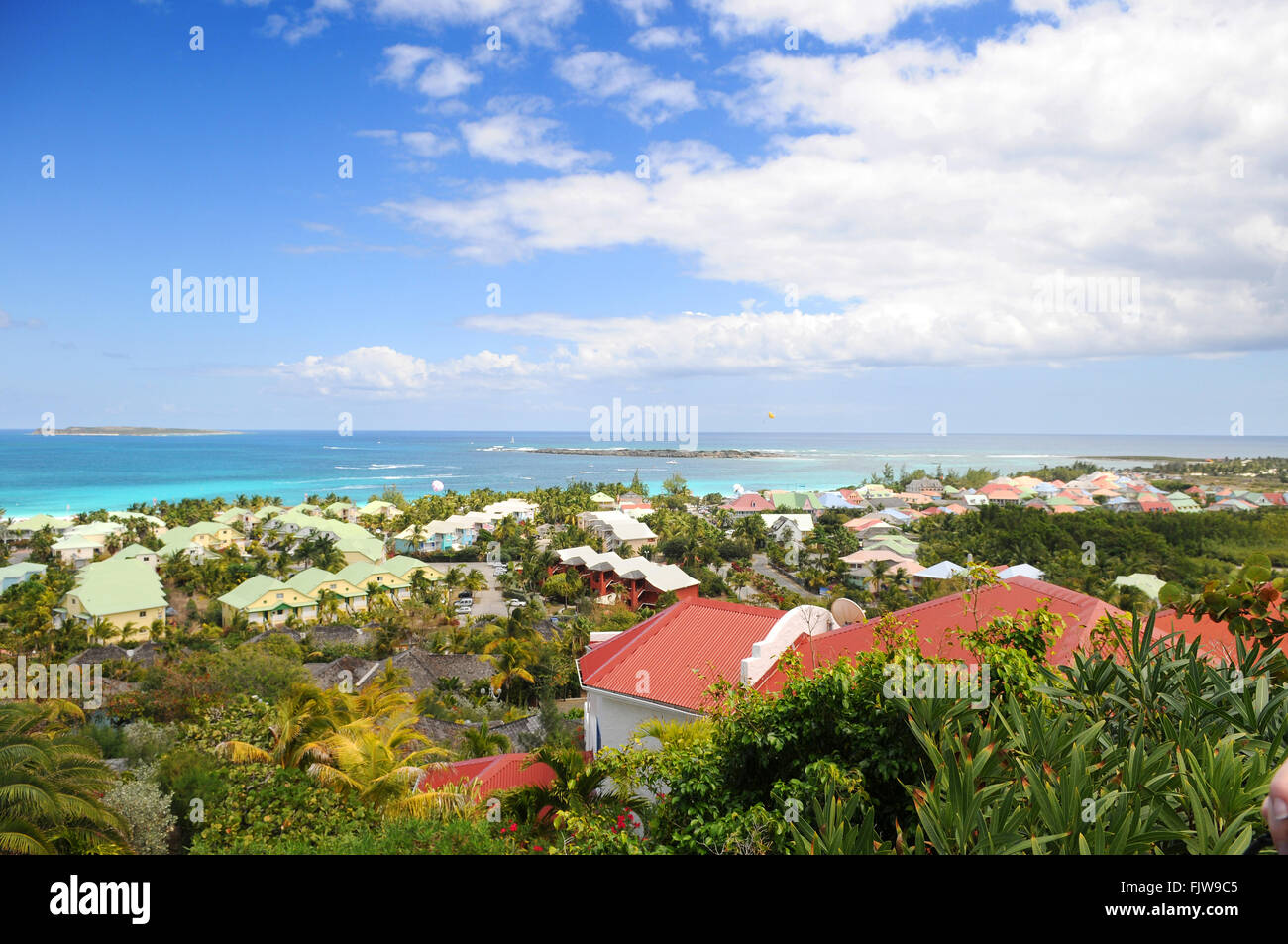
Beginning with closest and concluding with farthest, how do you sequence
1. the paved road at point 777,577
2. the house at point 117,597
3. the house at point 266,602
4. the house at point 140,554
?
the house at point 117,597 → the house at point 266,602 → the paved road at point 777,577 → the house at point 140,554

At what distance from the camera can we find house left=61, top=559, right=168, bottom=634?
26391mm

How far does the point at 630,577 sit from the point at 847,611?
19299mm

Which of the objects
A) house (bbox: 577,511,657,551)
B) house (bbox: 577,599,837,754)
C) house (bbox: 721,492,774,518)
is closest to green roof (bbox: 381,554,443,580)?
house (bbox: 577,511,657,551)

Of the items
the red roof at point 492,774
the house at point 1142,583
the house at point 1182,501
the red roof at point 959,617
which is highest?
the red roof at point 959,617

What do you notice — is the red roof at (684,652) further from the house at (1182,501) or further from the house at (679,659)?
the house at (1182,501)

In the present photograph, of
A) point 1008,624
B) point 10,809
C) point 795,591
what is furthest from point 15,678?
point 795,591

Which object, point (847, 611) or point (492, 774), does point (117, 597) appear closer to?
point (492, 774)

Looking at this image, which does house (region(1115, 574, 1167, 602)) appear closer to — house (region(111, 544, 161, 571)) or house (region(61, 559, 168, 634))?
house (region(61, 559, 168, 634))

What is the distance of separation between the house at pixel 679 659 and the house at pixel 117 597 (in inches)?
948

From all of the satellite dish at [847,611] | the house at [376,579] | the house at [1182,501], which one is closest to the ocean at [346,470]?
the house at [1182,501]

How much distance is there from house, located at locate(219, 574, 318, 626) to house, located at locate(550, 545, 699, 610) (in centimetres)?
1097

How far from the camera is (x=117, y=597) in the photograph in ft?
90.0

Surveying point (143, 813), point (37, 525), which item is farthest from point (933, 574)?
point (37, 525)

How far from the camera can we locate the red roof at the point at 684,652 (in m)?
8.77
